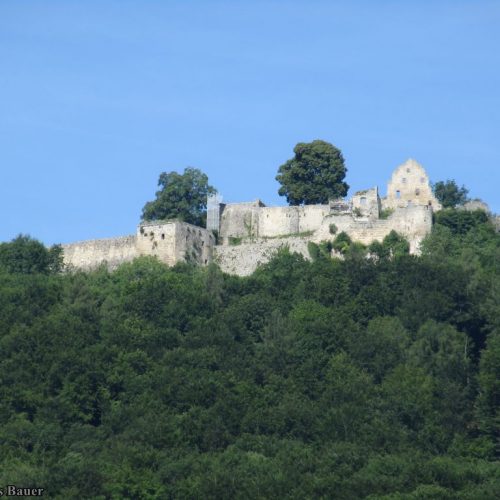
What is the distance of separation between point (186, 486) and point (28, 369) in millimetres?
8853

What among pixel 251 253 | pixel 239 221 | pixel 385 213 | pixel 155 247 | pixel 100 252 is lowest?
pixel 251 253

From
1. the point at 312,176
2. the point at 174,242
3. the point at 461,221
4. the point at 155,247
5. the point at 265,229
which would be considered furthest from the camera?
the point at 312,176

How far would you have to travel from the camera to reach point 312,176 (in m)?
77.8

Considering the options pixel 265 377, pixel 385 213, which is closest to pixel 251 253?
pixel 385 213

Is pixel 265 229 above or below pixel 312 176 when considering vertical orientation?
below

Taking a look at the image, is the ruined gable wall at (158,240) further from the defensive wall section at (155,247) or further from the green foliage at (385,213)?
the green foliage at (385,213)

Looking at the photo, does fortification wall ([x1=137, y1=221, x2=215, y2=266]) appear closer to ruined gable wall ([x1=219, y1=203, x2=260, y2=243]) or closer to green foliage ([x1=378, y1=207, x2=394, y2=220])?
ruined gable wall ([x1=219, y1=203, x2=260, y2=243])

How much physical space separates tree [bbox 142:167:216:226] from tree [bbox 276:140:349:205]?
9.04 ft

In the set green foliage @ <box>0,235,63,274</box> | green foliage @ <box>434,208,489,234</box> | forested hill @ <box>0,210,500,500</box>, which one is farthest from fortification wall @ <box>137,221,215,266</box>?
green foliage @ <box>434,208,489,234</box>

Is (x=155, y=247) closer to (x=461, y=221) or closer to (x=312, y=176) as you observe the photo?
(x=312, y=176)

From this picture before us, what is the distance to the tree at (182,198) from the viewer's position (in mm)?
76500

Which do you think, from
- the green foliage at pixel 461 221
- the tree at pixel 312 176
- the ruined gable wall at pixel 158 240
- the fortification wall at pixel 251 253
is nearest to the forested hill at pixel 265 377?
the green foliage at pixel 461 221

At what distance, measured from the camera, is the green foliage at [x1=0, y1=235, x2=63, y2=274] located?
245 ft

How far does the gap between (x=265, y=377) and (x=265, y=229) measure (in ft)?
41.5
